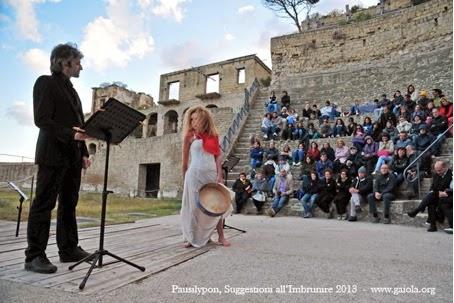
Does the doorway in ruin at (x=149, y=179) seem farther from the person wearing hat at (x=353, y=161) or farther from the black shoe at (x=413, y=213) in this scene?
the black shoe at (x=413, y=213)

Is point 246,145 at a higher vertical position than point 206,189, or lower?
higher

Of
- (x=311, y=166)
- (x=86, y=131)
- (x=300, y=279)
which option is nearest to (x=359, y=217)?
(x=311, y=166)

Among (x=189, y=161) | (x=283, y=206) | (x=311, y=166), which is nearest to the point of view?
(x=189, y=161)

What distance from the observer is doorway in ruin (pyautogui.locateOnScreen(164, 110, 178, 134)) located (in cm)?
3129

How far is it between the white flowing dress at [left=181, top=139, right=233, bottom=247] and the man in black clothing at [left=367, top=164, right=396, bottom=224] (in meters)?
4.47

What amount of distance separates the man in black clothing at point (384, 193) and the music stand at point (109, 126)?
5826 millimetres

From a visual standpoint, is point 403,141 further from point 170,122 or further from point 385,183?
point 170,122

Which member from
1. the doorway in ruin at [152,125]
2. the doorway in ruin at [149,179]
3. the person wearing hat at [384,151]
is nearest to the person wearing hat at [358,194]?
the person wearing hat at [384,151]

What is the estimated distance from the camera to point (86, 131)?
2809mm

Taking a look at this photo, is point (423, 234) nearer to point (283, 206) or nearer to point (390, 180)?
point (390, 180)

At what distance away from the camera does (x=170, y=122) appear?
1258 inches

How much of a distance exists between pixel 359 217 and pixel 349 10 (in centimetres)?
2845

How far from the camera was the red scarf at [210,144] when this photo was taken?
4.20 metres

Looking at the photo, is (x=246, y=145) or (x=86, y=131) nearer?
(x=86, y=131)
